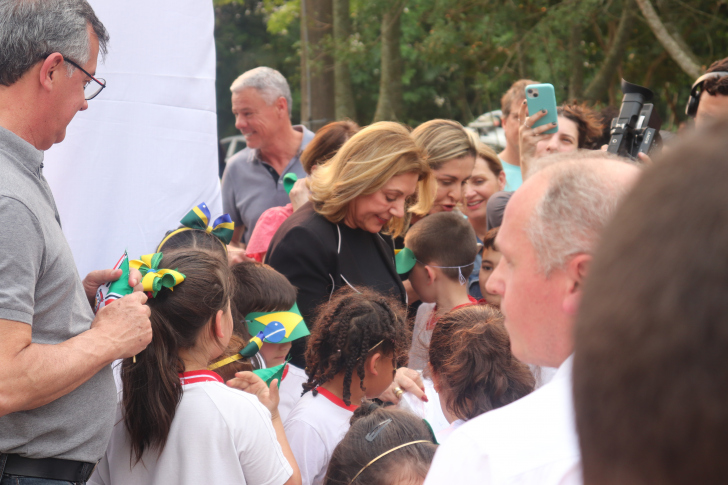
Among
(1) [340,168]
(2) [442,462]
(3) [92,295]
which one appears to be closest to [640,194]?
(2) [442,462]

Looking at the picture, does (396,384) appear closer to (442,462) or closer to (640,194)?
(442,462)

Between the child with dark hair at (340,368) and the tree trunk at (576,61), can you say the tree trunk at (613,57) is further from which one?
the child with dark hair at (340,368)

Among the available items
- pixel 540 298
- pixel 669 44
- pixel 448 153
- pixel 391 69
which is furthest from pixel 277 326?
pixel 391 69

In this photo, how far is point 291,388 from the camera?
2910mm

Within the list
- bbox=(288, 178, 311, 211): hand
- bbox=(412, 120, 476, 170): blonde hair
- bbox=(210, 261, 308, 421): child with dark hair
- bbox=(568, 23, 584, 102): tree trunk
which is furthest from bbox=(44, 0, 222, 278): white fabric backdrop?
bbox=(568, 23, 584, 102): tree trunk

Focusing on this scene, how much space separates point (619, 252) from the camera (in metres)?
0.39

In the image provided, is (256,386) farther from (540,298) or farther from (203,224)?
(540,298)

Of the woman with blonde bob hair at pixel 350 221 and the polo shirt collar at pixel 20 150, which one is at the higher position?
the polo shirt collar at pixel 20 150

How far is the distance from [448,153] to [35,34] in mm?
2488

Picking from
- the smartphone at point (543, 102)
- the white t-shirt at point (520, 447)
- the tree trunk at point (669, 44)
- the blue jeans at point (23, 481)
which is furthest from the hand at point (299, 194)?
the tree trunk at point (669, 44)

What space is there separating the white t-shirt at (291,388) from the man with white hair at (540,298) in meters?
1.83

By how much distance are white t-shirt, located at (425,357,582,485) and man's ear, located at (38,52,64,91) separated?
4.80 ft

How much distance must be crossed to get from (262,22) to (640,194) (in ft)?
76.8

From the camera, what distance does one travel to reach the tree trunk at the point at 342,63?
31.6 feet
